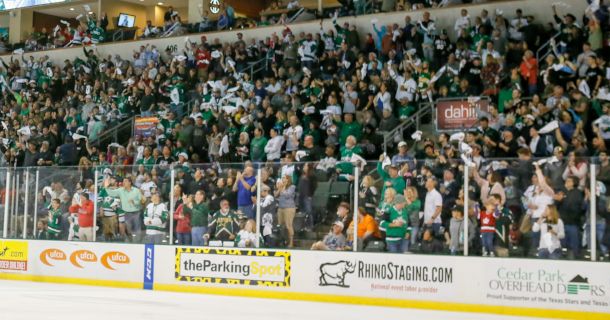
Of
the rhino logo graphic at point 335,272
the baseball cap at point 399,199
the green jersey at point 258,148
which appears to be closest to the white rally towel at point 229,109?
the green jersey at point 258,148

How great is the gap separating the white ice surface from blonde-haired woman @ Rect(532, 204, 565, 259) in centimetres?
107

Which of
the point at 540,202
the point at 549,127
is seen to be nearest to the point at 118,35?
the point at 549,127

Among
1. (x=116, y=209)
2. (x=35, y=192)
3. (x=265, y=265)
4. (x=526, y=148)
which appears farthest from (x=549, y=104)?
(x=35, y=192)

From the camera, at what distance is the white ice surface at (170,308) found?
1296 cm

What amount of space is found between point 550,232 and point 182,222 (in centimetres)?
656

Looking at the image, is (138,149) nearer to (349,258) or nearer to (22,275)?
(22,275)

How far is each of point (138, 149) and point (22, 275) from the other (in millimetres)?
5422

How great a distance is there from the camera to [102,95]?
88.8 feet

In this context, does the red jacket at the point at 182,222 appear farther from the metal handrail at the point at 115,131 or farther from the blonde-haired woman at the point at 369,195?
the metal handrail at the point at 115,131

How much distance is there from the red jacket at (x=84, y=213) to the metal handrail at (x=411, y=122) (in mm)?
5950

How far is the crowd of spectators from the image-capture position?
1402cm

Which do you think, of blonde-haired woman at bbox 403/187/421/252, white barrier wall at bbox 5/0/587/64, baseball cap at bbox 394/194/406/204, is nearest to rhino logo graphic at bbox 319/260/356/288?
blonde-haired woman at bbox 403/187/421/252

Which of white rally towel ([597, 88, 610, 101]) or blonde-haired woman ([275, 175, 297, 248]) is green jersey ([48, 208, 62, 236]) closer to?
blonde-haired woman ([275, 175, 297, 248])

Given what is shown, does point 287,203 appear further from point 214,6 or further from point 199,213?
point 214,6
